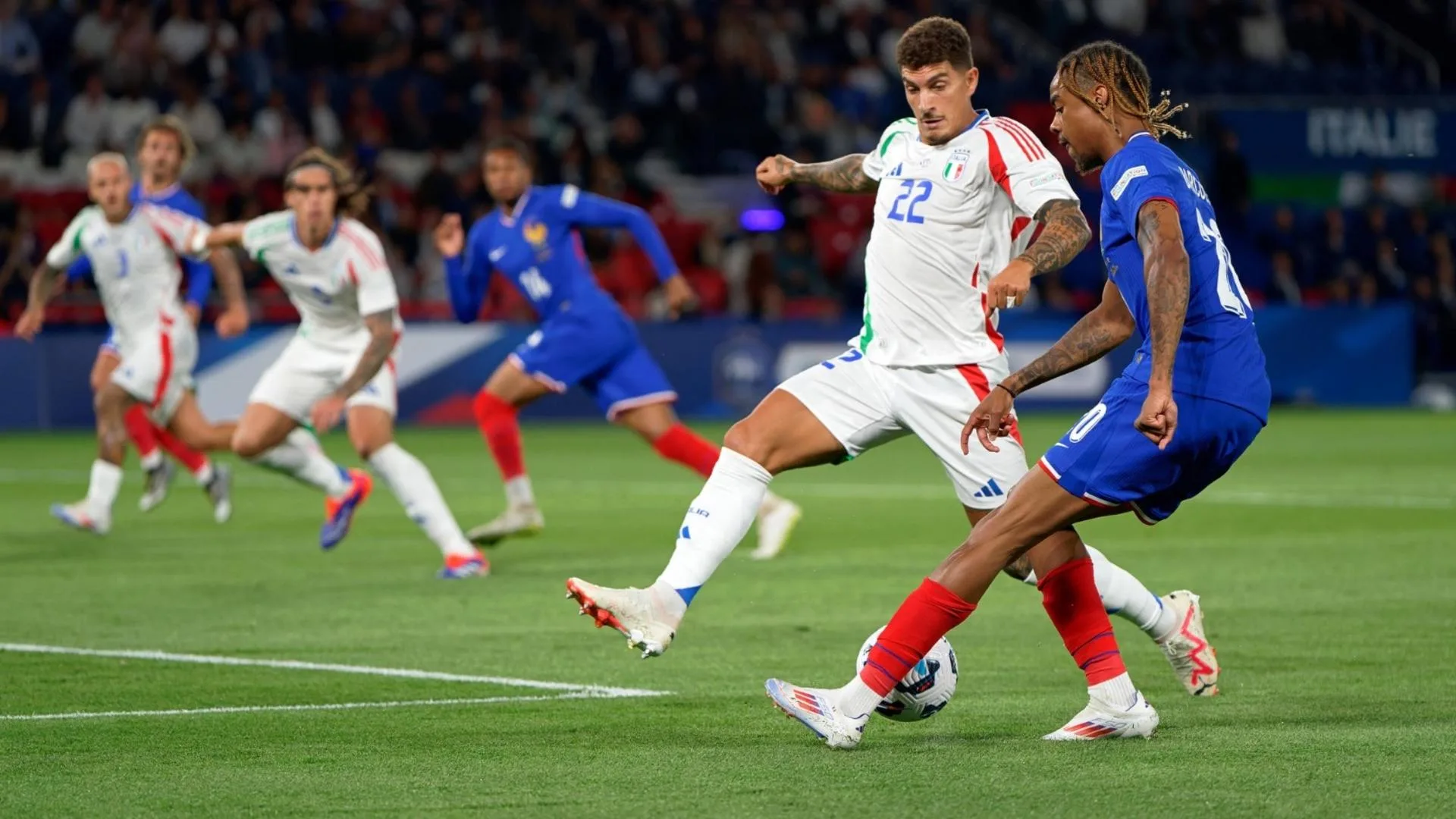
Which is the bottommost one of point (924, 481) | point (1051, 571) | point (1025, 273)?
point (924, 481)

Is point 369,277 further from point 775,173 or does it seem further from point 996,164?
point 996,164

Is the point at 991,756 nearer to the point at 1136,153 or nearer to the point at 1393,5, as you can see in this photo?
the point at 1136,153

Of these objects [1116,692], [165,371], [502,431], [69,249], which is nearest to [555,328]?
[502,431]

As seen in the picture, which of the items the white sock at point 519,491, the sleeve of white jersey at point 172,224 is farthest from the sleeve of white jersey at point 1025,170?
the sleeve of white jersey at point 172,224

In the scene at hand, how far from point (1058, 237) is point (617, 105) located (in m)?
21.6

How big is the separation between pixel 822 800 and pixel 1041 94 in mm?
25141

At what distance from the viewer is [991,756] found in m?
6.04

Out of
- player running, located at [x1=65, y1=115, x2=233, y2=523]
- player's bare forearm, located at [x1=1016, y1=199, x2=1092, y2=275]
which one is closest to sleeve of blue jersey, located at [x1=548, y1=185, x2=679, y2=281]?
player running, located at [x1=65, y1=115, x2=233, y2=523]

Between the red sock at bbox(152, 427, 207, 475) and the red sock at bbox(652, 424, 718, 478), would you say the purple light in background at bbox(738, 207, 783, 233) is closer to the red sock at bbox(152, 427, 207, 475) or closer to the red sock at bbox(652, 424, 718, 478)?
the red sock at bbox(152, 427, 207, 475)

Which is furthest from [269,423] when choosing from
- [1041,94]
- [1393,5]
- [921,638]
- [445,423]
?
[1393,5]

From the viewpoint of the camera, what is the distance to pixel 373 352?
11.0m

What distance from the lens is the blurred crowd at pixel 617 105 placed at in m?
24.4

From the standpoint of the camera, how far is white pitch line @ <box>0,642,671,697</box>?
7.39 metres

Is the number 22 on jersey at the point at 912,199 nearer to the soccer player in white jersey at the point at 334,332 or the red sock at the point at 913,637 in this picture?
the red sock at the point at 913,637
